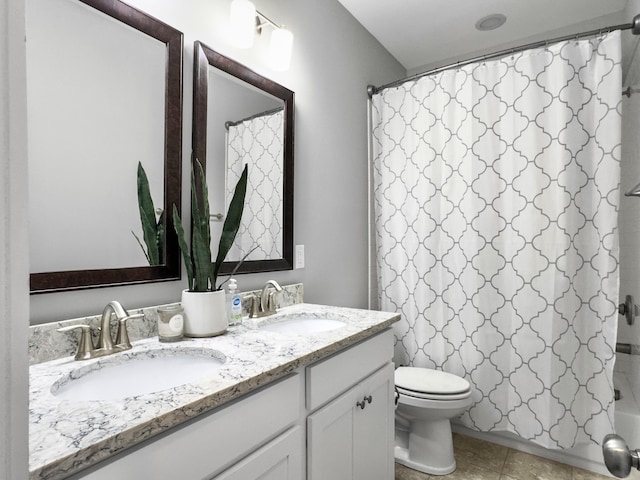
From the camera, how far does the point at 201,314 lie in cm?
A: 117

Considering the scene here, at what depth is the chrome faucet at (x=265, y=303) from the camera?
1.54 m

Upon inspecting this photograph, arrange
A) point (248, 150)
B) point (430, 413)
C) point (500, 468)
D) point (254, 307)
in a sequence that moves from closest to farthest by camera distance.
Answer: point (254, 307) < point (248, 150) < point (430, 413) < point (500, 468)

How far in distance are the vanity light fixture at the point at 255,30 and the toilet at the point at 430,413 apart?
1.70 meters

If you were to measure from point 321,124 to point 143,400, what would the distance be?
170cm

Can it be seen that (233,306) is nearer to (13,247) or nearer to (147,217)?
(147,217)

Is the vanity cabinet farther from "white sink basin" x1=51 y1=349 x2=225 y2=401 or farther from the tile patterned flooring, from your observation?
the tile patterned flooring

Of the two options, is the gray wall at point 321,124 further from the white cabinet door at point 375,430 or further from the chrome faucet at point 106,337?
the white cabinet door at point 375,430

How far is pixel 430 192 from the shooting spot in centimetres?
227

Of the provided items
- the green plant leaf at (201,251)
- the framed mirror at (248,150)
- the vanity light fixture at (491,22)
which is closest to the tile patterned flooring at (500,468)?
the framed mirror at (248,150)

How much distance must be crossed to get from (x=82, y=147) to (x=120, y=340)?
57 centimetres

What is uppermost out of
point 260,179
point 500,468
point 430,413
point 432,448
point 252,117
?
point 252,117

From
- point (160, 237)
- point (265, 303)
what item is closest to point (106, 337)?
point (160, 237)

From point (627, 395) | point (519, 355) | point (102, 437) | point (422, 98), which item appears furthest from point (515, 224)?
point (102, 437)

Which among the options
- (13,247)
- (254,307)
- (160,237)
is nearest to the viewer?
(13,247)
